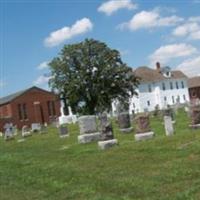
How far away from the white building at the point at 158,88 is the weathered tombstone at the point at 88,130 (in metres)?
71.5

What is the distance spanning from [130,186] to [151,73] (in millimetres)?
91339

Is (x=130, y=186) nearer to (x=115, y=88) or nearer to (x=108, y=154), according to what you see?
(x=108, y=154)

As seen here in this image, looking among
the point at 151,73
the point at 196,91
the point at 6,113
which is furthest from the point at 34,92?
the point at 196,91

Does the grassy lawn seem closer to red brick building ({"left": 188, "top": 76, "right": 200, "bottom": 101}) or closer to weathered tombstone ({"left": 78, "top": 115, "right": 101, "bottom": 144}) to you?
weathered tombstone ({"left": 78, "top": 115, "right": 101, "bottom": 144})

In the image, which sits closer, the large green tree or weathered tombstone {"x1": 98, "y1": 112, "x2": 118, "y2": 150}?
weathered tombstone {"x1": 98, "y1": 112, "x2": 118, "y2": 150}

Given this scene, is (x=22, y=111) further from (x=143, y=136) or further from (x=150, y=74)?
(x=143, y=136)

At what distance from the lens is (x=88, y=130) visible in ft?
88.1

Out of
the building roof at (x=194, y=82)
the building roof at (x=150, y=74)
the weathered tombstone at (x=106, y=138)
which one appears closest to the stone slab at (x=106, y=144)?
the weathered tombstone at (x=106, y=138)

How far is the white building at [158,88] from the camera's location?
330 ft

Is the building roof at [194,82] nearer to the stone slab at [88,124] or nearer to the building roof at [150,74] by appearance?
the building roof at [150,74]

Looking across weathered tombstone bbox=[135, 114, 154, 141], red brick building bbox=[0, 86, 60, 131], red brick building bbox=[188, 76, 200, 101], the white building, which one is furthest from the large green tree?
weathered tombstone bbox=[135, 114, 154, 141]

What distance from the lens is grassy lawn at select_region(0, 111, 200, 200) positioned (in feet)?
38.9

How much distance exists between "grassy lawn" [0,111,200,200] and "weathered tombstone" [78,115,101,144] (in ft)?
14.8

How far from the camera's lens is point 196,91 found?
390 feet
